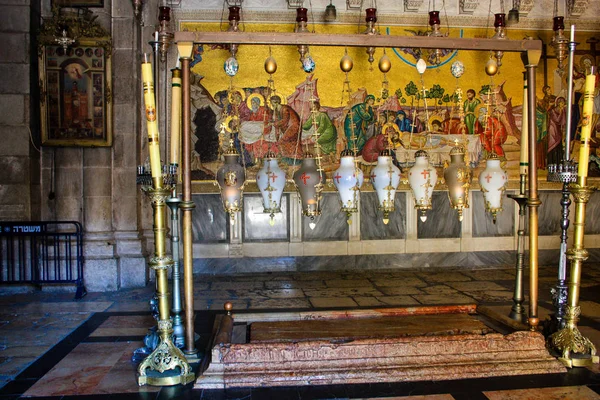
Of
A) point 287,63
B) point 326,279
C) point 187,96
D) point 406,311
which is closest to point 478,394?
point 406,311

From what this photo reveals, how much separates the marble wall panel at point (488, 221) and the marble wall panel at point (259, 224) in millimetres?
3105

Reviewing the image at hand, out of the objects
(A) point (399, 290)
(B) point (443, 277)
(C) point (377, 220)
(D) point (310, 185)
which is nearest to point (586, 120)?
(D) point (310, 185)

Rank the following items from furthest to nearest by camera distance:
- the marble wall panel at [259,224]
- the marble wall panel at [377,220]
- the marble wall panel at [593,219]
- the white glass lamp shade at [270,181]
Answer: the marble wall panel at [593,219] → the marble wall panel at [377,220] → the marble wall panel at [259,224] → the white glass lamp shade at [270,181]

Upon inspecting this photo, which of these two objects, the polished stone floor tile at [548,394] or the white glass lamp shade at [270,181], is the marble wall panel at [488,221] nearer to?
the polished stone floor tile at [548,394]

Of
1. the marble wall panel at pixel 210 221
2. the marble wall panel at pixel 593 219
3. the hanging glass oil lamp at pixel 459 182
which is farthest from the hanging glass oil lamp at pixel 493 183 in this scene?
the marble wall panel at pixel 593 219

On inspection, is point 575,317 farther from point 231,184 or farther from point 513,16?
point 513,16

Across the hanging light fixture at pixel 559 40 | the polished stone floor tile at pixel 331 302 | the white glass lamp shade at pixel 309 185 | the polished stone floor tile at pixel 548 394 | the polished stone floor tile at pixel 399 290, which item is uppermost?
the hanging light fixture at pixel 559 40

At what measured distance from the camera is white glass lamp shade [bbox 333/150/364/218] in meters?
3.60

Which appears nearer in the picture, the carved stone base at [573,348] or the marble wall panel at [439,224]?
the carved stone base at [573,348]

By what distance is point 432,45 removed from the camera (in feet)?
11.8

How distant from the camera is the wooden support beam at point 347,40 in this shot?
347 centimetres

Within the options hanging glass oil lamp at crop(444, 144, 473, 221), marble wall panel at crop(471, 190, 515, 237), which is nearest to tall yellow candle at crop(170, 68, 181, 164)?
hanging glass oil lamp at crop(444, 144, 473, 221)

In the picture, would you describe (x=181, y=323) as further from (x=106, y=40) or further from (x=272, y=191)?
(x=106, y=40)

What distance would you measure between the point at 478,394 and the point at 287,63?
595cm
